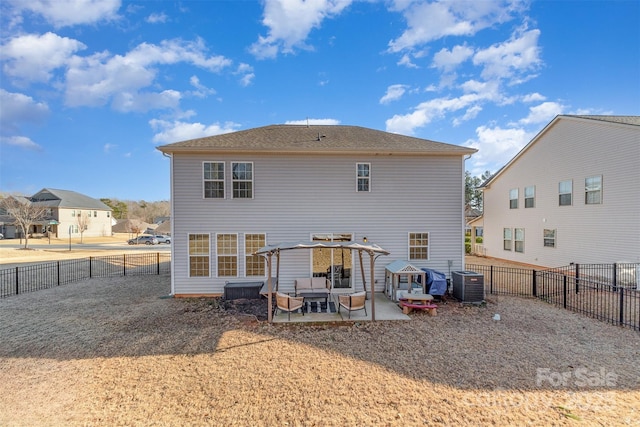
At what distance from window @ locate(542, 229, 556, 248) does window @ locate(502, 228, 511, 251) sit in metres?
3.21

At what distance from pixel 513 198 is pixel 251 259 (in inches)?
773

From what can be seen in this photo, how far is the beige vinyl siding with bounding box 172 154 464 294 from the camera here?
10062mm

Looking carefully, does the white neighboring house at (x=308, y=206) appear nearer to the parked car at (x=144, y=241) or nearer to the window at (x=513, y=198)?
the window at (x=513, y=198)

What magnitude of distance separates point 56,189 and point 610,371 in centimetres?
7127

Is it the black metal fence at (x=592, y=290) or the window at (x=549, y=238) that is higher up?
the window at (x=549, y=238)

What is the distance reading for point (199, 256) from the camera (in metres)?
10.1

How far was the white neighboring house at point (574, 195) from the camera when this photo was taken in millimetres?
12180

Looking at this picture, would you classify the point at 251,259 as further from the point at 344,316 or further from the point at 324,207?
the point at 344,316

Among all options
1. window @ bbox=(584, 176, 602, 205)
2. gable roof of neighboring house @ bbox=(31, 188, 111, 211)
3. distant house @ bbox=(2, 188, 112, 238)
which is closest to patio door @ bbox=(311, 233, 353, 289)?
window @ bbox=(584, 176, 602, 205)

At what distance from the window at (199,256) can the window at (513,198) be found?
68.6 ft

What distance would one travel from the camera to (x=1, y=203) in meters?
41.1

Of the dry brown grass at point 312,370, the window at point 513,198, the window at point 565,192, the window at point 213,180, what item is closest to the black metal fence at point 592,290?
the dry brown grass at point 312,370

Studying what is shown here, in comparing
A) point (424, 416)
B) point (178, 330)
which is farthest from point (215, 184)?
point (424, 416)

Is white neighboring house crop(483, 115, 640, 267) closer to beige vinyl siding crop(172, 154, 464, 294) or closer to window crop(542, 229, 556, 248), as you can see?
window crop(542, 229, 556, 248)
